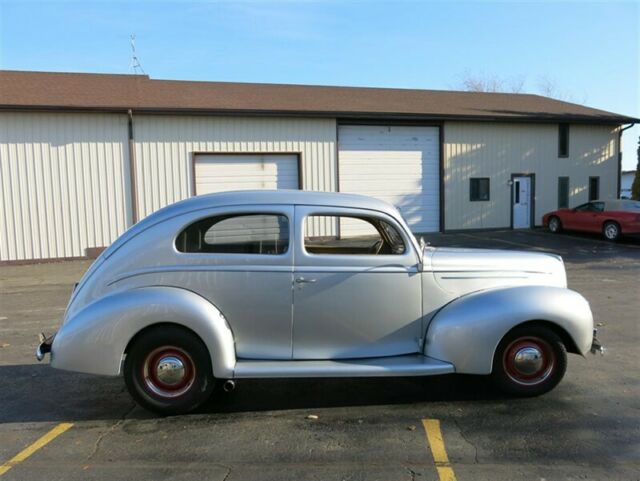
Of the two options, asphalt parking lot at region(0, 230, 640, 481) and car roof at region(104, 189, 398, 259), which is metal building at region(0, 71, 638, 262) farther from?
car roof at region(104, 189, 398, 259)

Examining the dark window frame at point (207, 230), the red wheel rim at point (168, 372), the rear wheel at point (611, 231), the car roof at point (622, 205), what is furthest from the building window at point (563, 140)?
the red wheel rim at point (168, 372)

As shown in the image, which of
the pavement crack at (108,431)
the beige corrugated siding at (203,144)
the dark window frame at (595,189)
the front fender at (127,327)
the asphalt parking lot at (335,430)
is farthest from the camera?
the dark window frame at (595,189)

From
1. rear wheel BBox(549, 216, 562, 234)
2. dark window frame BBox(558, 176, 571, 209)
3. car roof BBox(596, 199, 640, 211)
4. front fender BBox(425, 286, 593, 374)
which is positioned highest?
dark window frame BBox(558, 176, 571, 209)

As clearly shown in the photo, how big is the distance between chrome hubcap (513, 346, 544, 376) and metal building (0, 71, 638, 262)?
45.4ft

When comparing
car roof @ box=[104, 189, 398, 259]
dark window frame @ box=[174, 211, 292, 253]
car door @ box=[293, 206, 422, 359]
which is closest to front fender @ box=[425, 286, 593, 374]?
car door @ box=[293, 206, 422, 359]

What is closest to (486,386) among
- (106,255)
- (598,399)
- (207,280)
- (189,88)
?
(598,399)

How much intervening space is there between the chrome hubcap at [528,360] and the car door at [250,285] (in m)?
2.00

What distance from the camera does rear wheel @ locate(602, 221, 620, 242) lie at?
1733cm

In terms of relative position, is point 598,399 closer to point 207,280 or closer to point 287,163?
point 207,280

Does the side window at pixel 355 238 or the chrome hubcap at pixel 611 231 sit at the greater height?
the side window at pixel 355 238

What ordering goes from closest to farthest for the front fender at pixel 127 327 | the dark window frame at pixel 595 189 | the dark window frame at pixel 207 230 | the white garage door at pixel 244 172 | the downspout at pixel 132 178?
the front fender at pixel 127 327, the dark window frame at pixel 207 230, the downspout at pixel 132 178, the white garage door at pixel 244 172, the dark window frame at pixel 595 189

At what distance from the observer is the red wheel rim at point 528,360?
4.54 meters

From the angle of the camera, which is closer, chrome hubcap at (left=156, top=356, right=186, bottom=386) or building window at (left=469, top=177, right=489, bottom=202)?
chrome hubcap at (left=156, top=356, right=186, bottom=386)

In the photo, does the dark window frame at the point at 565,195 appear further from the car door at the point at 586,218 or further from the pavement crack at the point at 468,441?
the pavement crack at the point at 468,441
